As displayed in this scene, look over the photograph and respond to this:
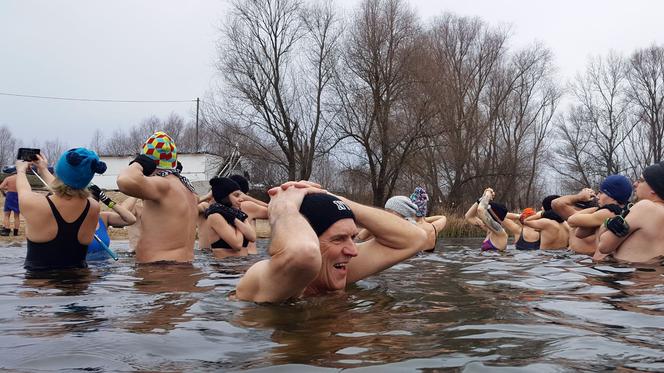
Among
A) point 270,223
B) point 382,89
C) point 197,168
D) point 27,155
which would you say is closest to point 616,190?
point 270,223

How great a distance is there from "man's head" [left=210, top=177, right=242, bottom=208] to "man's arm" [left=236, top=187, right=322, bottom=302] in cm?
432

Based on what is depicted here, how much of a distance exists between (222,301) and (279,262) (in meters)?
1.08

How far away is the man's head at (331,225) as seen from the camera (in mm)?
3619

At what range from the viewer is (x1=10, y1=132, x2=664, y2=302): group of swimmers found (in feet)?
10.8

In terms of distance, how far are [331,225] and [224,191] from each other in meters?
4.56

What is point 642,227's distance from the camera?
6074 millimetres

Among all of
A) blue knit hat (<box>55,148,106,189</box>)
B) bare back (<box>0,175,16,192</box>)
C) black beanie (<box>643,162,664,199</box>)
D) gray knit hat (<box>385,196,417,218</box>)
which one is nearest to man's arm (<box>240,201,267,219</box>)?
gray knit hat (<box>385,196,417,218</box>)

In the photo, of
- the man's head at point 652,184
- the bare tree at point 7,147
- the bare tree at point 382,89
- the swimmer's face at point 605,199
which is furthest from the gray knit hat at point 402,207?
the bare tree at point 7,147

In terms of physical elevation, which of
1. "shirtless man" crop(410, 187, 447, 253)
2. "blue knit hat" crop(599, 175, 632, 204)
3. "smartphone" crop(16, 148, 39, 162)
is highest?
"smartphone" crop(16, 148, 39, 162)

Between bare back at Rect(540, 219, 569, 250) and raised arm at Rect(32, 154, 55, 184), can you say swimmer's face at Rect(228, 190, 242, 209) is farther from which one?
bare back at Rect(540, 219, 569, 250)

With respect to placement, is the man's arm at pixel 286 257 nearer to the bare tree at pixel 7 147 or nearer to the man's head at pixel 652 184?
the man's head at pixel 652 184

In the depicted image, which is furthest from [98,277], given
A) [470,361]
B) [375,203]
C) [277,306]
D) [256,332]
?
[375,203]

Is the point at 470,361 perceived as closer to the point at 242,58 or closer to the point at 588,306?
the point at 588,306

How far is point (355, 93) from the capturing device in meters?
30.4
